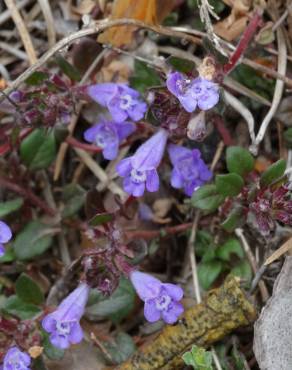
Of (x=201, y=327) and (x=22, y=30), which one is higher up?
(x=22, y=30)

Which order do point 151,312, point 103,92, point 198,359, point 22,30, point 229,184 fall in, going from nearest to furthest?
1. point 198,359
2. point 151,312
3. point 229,184
4. point 103,92
5. point 22,30

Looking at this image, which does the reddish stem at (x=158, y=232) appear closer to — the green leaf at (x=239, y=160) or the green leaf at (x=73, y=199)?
the green leaf at (x=73, y=199)

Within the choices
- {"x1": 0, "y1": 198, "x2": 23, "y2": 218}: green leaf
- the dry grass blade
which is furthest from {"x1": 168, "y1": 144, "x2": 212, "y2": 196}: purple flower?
the dry grass blade

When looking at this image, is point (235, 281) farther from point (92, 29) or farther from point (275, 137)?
point (92, 29)

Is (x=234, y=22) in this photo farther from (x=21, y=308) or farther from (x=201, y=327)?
(x=21, y=308)

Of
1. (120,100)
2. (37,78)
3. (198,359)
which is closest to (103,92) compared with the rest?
(120,100)

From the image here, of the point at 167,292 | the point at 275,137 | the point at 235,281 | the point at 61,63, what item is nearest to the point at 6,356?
the point at 167,292

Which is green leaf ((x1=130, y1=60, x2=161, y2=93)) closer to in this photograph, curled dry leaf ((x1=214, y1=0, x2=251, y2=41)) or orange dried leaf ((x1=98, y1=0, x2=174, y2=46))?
orange dried leaf ((x1=98, y1=0, x2=174, y2=46))
